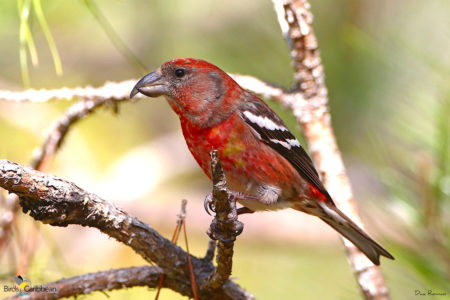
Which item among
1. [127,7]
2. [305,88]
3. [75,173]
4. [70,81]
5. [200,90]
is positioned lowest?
[305,88]

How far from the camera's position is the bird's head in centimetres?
268

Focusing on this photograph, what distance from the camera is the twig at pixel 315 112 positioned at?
228 centimetres

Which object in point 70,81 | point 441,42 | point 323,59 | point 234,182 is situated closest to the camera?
point 234,182

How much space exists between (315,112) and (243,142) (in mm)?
419

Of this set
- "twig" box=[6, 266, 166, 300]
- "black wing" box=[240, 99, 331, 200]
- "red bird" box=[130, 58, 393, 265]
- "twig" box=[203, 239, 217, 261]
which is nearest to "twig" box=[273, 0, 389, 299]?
"red bird" box=[130, 58, 393, 265]

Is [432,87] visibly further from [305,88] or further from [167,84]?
[167,84]

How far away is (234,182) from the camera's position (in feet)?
8.64

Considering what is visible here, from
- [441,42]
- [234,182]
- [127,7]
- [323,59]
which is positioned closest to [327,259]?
[323,59]

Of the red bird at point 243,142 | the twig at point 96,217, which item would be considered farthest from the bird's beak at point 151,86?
the twig at point 96,217

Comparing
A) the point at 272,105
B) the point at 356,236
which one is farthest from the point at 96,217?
the point at 272,105

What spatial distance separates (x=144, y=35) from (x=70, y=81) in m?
0.86

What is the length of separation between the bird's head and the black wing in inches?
4.5

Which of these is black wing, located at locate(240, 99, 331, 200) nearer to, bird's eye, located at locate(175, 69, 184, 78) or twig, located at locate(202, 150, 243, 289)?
bird's eye, located at locate(175, 69, 184, 78)

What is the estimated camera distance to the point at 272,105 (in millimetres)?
4258
